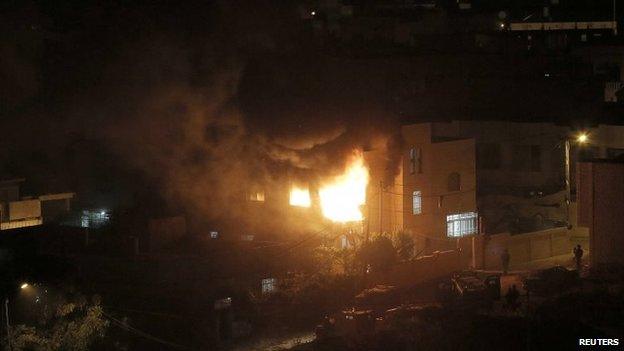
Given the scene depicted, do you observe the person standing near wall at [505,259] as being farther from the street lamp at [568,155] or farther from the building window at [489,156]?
the building window at [489,156]

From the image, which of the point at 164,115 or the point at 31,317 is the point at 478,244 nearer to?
the point at 31,317

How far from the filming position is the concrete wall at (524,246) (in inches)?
895

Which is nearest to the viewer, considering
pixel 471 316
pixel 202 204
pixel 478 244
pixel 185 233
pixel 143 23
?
pixel 471 316

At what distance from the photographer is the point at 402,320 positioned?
56.8ft

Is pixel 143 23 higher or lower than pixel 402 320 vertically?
higher

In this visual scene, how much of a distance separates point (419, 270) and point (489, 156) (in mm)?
6686

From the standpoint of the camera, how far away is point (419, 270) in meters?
21.8

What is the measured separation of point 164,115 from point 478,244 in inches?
608

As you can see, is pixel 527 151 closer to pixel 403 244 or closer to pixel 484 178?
pixel 484 178

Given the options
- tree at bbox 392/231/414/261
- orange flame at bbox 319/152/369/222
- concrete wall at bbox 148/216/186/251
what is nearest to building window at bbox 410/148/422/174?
orange flame at bbox 319/152/369/222

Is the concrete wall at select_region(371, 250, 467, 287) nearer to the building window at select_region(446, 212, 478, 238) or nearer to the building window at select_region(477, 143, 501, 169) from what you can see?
the building window at select_region(446, 212, 478, 238)

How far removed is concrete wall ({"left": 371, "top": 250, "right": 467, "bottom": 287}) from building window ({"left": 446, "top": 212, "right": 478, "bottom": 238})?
2.43m

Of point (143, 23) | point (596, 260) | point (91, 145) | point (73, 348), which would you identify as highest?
point (143, 23)

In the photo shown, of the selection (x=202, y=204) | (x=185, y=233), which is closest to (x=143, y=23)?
(x=202, y=204)
